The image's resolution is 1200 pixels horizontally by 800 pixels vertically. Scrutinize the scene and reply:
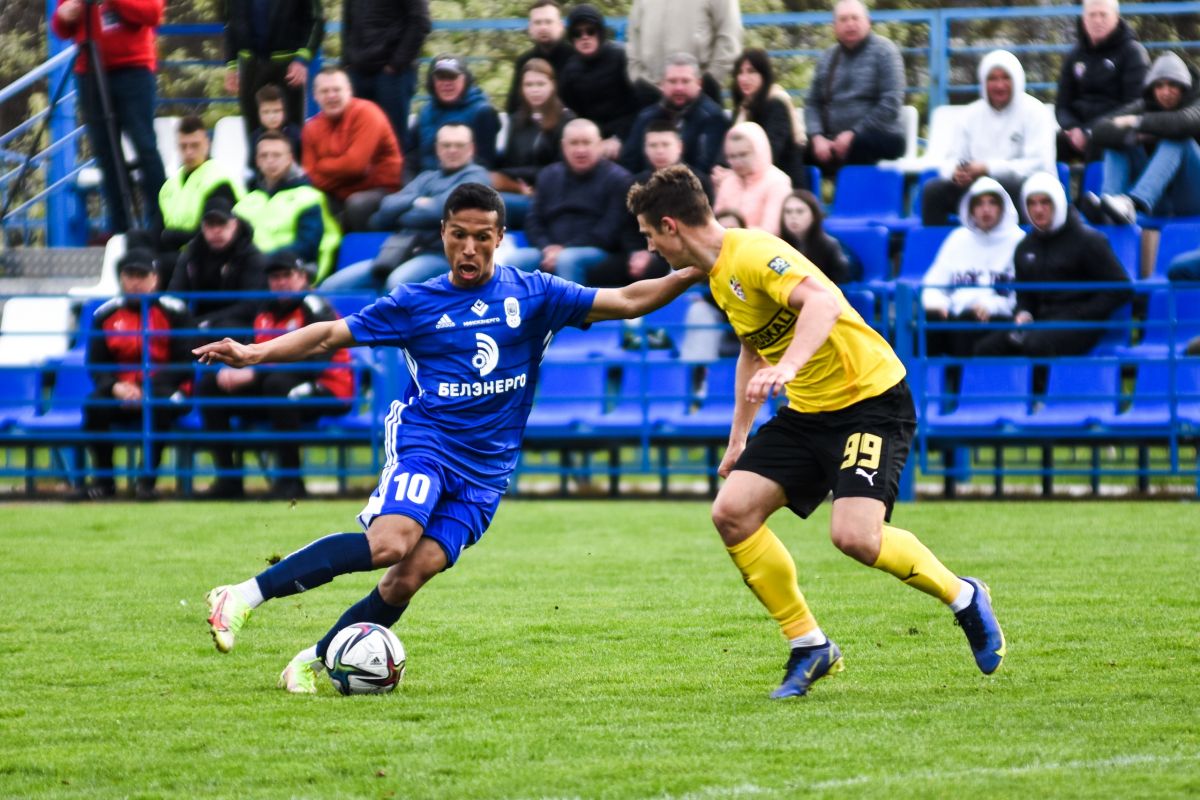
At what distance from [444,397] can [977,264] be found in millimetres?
7489

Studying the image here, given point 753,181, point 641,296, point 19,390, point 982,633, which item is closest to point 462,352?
point 641,296

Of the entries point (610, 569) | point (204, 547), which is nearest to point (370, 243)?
point (204, 547)

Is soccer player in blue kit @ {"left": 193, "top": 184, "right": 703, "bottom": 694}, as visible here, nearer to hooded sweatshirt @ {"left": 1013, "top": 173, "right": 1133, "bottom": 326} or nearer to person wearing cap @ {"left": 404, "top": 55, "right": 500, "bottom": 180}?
hooded sweatshirt @ {"left": 1013, "top": 173, "right": 1133, "bottom": 326}

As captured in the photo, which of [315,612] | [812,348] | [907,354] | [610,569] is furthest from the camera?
[907,354]

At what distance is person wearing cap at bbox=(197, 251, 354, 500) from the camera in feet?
44.1

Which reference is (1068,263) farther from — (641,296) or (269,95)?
(641,296)

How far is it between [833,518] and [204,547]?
559 centimetres

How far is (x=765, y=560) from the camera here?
638cm

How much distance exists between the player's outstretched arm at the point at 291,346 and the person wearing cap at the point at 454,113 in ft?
28.0

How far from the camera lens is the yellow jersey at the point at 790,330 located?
6215 millimetres

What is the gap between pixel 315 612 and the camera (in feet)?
28.1

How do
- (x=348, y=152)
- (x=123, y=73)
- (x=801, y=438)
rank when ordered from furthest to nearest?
(x=123, y=73) < (x=348, y=152) < (x=801, y=438)

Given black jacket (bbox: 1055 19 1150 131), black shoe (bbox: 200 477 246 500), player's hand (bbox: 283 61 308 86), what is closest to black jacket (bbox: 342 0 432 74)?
player's hand (bbox: 283 61 308 86)

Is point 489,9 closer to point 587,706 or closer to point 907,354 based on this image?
point 907,354
